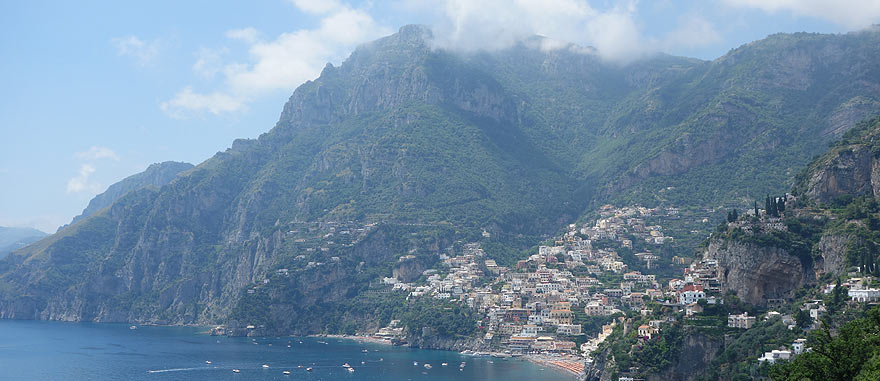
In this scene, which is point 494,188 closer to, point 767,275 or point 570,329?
point 570,329

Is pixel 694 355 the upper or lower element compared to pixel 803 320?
lower

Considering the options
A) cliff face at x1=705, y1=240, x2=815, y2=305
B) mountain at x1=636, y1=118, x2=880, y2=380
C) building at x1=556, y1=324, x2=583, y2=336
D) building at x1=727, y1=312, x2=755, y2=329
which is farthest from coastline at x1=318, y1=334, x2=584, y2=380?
building at x1=727, y1=312, x2=755, y2=329

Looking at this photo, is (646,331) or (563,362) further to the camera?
(563,362)

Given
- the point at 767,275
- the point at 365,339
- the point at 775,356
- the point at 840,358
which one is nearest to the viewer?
the point at 840,358

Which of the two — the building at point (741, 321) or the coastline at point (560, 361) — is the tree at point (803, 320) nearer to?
the building at point (741, 321)

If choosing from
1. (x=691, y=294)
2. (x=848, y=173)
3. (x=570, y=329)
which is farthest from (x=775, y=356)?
(x=570, y=329)

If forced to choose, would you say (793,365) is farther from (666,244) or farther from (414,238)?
(414,238)
